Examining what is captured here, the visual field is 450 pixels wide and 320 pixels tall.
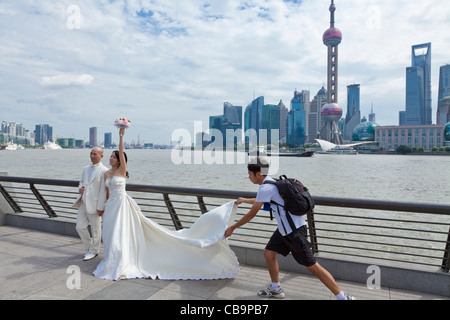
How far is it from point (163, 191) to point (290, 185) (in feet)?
8.34

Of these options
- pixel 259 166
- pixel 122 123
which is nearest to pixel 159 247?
pixel 122 123

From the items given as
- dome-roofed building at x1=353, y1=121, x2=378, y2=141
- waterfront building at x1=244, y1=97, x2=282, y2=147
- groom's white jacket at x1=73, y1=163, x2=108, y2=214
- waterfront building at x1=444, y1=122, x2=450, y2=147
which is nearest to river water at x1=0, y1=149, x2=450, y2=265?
groom's white jacket at x1=73, y1=163, x2=108, y2=214

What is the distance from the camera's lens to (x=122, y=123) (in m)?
4.89

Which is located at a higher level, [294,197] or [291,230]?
[294,197]

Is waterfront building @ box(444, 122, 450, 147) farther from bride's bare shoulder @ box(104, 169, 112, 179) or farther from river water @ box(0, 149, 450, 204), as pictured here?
bride's bare shoulder @ box(104, 169, 112, 179)

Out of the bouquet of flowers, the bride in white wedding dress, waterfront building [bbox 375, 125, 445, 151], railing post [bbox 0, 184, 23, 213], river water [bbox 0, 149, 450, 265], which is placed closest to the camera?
the bride in white wedding dress

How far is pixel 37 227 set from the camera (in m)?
6.78

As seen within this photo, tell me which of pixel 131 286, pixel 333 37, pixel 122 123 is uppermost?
pixel 333 37

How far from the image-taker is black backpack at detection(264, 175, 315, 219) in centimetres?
332

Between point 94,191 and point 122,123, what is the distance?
112cm

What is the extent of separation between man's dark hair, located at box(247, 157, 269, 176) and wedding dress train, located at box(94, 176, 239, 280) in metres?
0.78

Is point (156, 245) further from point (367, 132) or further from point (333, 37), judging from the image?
point (333, 37)

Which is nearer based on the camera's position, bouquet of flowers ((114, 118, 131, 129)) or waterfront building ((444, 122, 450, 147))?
bouquet of flowers ((114, 118, 131, 129))
